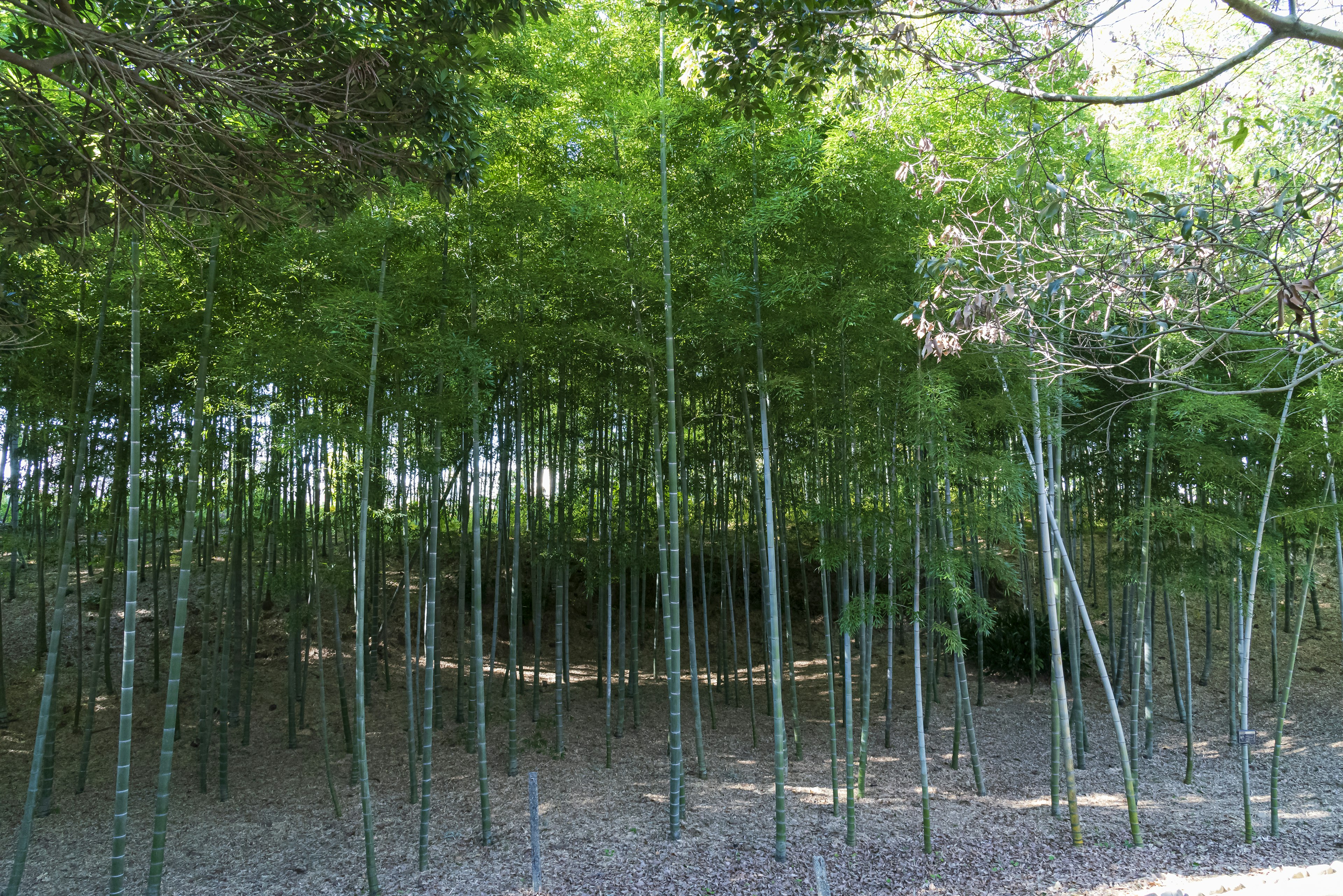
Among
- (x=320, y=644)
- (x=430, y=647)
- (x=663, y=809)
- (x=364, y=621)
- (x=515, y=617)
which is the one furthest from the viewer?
(x=515, y=617)

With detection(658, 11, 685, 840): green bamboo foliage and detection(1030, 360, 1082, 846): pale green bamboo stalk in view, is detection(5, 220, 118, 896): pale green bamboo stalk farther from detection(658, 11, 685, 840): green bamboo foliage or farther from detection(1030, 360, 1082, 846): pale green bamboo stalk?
detection(1030, 360, 1082, 846): pale green bamboo stalk

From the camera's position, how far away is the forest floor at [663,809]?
4.34 metres

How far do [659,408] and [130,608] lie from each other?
3.65m

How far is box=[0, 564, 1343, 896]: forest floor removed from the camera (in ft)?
14.2

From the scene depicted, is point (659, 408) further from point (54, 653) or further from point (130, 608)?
point (54, 653)

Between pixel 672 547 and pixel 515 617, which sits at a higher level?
pixel 672 547

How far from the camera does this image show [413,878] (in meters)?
4.31

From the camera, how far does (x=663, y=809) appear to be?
516cm

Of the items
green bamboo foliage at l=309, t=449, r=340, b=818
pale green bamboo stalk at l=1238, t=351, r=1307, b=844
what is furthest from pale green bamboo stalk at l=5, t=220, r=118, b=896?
pale green bamboo stalk at l=1238, t=351, r=1307, b=844

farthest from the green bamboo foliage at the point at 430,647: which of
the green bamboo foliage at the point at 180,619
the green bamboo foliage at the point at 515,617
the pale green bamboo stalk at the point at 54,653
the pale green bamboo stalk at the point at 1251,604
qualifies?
the pale green bamboo stalk at the point at 1251,604

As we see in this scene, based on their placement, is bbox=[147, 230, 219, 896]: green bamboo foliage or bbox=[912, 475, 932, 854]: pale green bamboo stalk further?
bbox=[912, 475, 932, 854]: pale green bamboo stalk

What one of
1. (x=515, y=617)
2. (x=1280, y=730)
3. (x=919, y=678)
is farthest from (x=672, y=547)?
(x=1280, y=730)

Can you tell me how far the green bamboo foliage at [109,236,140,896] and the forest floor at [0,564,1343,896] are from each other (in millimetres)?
994

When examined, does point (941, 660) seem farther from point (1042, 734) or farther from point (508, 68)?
point (508, 68)
